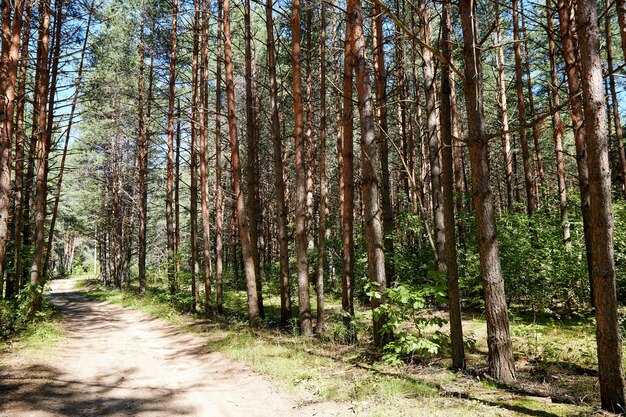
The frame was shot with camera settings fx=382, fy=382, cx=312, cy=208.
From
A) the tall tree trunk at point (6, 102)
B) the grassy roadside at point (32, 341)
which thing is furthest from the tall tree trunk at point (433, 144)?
the tall tree trunk at point (6, 102)

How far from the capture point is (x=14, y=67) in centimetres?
852

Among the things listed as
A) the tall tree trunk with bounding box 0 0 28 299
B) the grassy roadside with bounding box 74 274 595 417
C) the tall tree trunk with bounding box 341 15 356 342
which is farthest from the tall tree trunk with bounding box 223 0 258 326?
the tall tree trunk with bounding box 0 0 28 299

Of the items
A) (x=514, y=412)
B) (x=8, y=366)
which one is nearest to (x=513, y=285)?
(x=514, y=412)

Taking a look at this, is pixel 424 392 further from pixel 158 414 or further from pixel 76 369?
pixel 76 369

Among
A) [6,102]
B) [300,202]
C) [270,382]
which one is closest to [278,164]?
[300,202]

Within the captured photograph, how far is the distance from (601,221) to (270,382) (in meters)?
5.15

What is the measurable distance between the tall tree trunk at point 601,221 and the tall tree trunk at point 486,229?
45.2 inches

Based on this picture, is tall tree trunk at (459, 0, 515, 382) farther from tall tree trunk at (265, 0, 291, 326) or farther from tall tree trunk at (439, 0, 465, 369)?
tall tree trunk at (265, 0, 291, 326)

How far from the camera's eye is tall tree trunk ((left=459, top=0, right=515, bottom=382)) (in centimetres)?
505

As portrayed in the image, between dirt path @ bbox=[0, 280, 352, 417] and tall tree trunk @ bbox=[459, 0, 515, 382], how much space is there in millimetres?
2187

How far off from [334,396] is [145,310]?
13.7m

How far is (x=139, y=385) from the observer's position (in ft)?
21.1

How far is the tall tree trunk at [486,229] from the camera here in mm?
5051

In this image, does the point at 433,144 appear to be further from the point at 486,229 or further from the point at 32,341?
the point at 32,341
